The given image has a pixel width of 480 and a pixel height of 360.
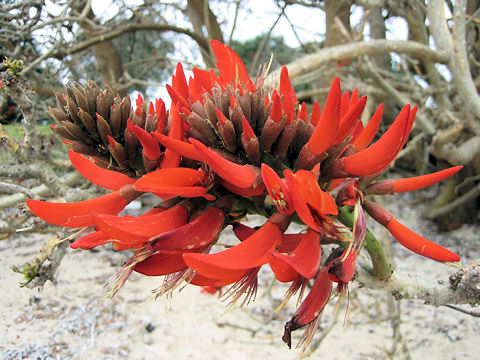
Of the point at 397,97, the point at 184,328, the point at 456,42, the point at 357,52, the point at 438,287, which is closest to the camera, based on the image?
the point at 438,287

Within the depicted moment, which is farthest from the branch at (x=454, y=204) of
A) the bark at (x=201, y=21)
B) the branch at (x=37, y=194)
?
the branch at (x=37, y=194)

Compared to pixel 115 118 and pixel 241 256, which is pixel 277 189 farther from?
pixel 115 118

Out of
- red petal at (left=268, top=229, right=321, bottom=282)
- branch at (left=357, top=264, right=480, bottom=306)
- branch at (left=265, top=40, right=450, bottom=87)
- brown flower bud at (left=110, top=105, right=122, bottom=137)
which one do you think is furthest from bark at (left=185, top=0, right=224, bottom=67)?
red petal at (left=268, top=229, right=321, bottom=282)

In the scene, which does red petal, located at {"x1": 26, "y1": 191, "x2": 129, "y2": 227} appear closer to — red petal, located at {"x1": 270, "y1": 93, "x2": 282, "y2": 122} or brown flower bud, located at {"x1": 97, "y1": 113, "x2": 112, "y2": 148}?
brown flower bud, located at {"x1": 97, "y1": 113, "x2": 112, "y2": 148}

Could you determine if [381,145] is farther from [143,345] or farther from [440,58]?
[143,345]

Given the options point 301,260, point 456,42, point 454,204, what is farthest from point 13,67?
point 454,204

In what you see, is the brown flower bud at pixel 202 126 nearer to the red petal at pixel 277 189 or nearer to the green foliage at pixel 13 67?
the red petal at pixel 277 189

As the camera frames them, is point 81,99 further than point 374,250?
No
